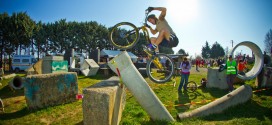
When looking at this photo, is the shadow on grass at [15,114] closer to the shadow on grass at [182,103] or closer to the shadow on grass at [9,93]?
the shadow on grass at [9,93]

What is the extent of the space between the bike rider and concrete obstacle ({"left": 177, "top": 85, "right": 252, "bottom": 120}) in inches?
114

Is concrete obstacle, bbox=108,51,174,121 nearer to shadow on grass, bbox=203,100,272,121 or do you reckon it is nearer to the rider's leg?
shadow on grass, bbox=203,100,272,121

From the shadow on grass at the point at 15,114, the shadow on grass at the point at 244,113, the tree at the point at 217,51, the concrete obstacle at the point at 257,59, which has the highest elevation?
the tree at the point at 217,51

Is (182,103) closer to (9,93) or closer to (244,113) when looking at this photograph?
(244,113)

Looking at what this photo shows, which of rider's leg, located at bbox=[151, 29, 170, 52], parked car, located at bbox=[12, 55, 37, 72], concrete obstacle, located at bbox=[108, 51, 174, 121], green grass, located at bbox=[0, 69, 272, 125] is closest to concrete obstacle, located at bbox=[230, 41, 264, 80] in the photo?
green grass, located at bbox=[0, 69, 272, 125]

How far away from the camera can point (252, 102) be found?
24.5ft

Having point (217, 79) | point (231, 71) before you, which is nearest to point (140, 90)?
point (231, 71)

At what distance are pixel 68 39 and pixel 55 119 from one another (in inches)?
1869

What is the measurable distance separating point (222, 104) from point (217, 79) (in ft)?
16.6

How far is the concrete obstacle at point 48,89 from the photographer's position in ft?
23.5

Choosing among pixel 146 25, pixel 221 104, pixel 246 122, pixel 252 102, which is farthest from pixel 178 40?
pixel 252 102

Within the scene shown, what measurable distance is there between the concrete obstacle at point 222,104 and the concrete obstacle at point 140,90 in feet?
3.52

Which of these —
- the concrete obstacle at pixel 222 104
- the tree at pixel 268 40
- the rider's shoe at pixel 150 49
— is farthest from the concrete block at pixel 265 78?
the tree at pixel 268 40

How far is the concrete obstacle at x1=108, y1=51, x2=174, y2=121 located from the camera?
4855mm
